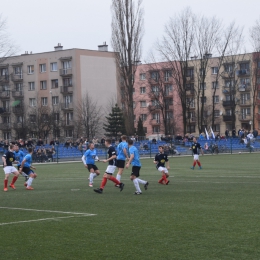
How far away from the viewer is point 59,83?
9106 cm

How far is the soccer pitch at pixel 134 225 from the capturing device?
9406 millimetres

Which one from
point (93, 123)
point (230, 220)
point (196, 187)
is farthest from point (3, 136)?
point (230, 220)

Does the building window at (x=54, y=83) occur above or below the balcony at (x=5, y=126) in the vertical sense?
above

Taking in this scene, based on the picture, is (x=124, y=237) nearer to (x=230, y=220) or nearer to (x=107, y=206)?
(x=230, y=220)

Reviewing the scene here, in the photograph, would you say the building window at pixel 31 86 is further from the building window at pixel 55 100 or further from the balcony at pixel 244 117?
the balcony at pixel 244 117

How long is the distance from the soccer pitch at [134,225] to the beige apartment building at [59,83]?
7016 centimetres

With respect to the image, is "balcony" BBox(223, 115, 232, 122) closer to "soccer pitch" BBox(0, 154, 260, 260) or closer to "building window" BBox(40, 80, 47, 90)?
"building window" BBox(40, 80, 47, 90)

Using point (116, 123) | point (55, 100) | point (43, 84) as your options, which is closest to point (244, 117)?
point (116, 123)

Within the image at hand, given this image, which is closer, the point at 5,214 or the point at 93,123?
the point at 5,214

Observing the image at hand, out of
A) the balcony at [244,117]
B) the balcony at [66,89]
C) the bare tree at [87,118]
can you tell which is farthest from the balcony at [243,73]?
the balcony at [66,89]

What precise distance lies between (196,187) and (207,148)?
3746 centimetres

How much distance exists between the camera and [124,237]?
10680mm

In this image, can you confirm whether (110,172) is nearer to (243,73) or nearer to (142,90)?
(243,73)

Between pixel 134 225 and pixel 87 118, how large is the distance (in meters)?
70.0
